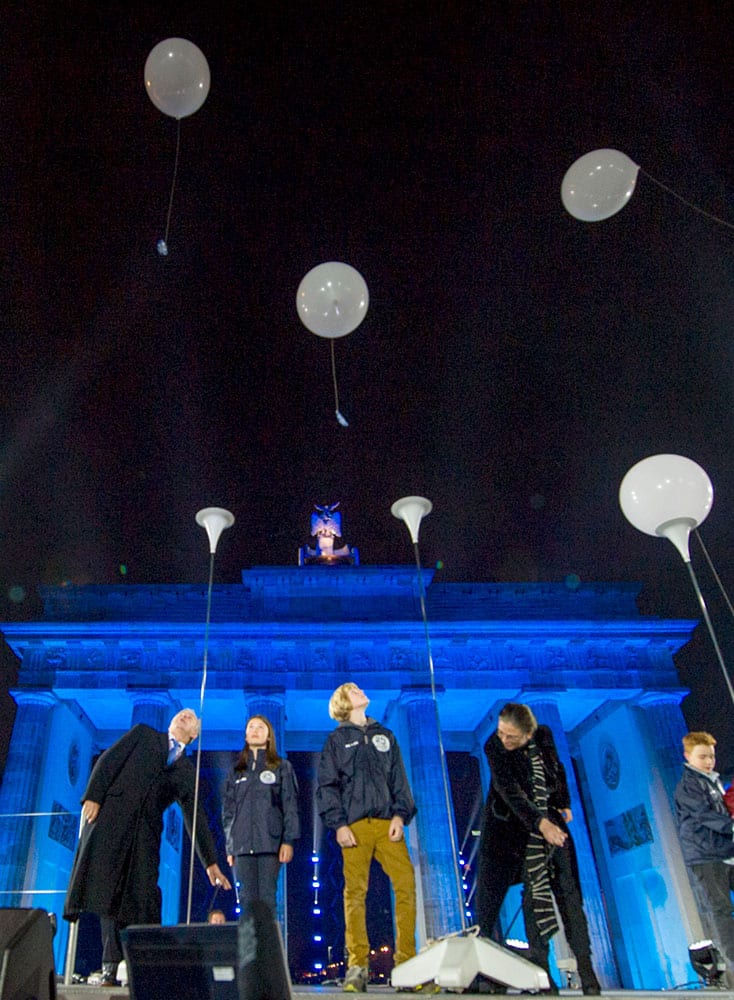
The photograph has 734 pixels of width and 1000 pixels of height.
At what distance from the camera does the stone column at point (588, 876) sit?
19453mm

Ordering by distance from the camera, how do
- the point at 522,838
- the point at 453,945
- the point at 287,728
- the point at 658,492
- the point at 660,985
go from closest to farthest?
the point at 453,945
the point at 522,838
the point at 658,492
the point at 660,985
the point at 287,728


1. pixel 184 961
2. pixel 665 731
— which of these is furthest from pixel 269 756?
pixel 665 731

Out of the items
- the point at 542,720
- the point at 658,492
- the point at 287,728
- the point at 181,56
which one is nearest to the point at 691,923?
the point at 542,720

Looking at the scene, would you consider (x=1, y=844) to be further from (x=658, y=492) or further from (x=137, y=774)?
(x=658, y=492)

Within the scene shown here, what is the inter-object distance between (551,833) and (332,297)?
20.2ft

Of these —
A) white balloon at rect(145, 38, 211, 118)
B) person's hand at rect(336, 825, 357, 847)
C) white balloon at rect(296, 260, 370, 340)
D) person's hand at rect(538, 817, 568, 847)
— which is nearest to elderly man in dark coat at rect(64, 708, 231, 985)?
person's hand at rect(336, 825, 357, 847)

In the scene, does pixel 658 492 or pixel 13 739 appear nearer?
pixel 658 492

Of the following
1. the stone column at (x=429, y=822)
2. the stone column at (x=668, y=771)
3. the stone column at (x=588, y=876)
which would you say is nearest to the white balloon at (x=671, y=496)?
the stone column at (x=429, y=822)

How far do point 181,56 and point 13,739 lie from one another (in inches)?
763

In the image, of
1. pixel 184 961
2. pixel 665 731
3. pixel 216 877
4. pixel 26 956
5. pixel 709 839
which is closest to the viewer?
pixel 26 956

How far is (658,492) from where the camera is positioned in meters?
7.87

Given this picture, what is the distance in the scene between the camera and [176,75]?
8000mm

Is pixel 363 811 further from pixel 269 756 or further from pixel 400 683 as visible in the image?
pixel 400 683

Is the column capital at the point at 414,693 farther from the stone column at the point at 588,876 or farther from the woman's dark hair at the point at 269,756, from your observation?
the woman's dark hair at the point at 269,756
